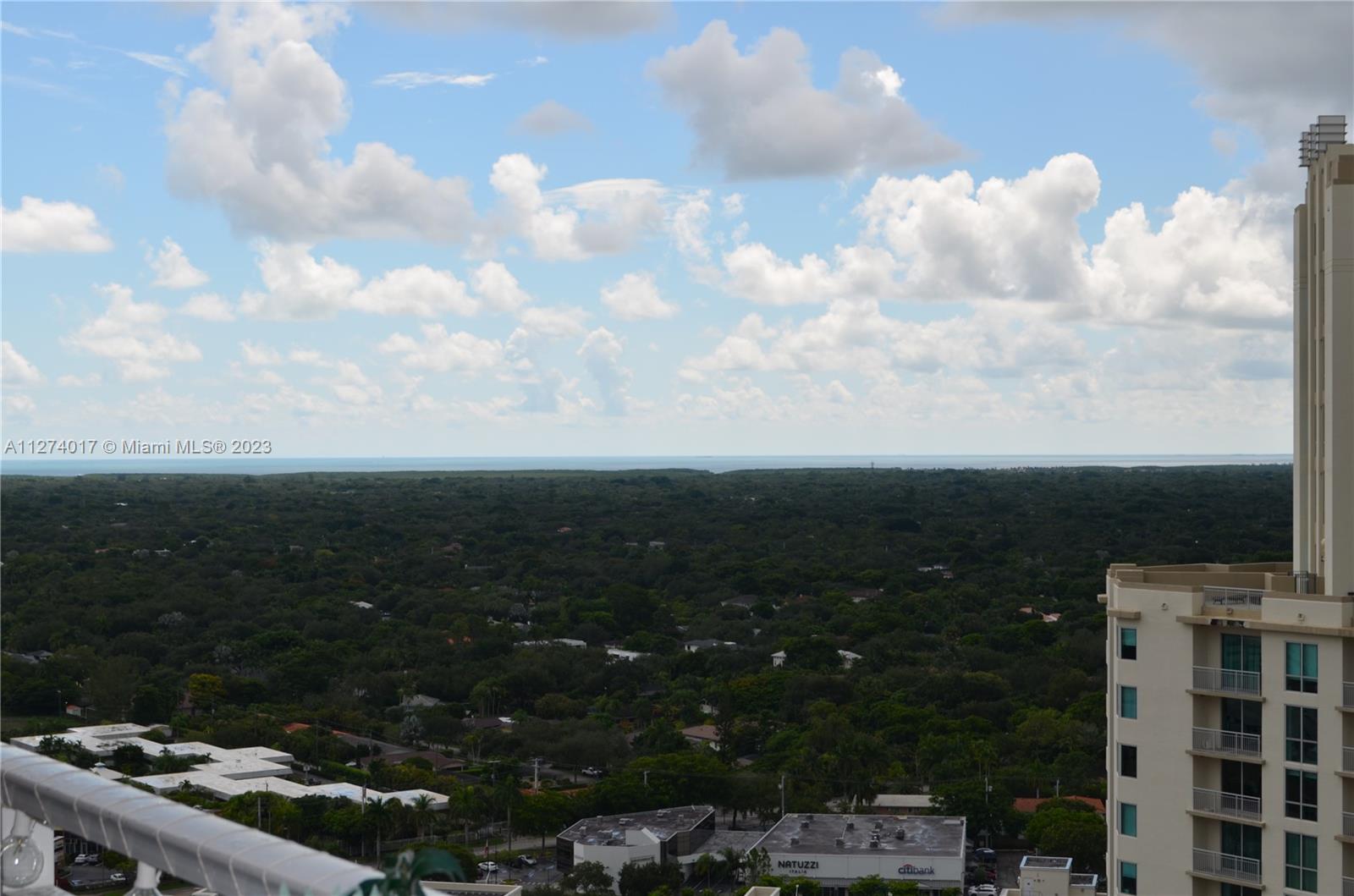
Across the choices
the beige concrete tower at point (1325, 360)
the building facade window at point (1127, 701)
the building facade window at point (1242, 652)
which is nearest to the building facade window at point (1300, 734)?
the building facade window at point (1242, 652)

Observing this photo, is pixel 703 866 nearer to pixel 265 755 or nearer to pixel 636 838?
pixel 636 838

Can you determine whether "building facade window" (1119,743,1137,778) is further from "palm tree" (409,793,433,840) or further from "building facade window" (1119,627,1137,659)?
"palm tree" (409,793,433,840)

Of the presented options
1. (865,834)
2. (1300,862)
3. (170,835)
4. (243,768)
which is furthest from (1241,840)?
(243,768)

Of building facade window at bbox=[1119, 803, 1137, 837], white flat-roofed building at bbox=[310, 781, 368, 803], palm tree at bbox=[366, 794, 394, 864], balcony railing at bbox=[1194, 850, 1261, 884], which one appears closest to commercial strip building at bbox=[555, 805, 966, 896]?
palm tree at bbox=[366, 794, 394, 864]

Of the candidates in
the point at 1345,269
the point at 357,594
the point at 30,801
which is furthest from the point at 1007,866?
the point at 357,594

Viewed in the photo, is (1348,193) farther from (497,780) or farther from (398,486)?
(398,486)
